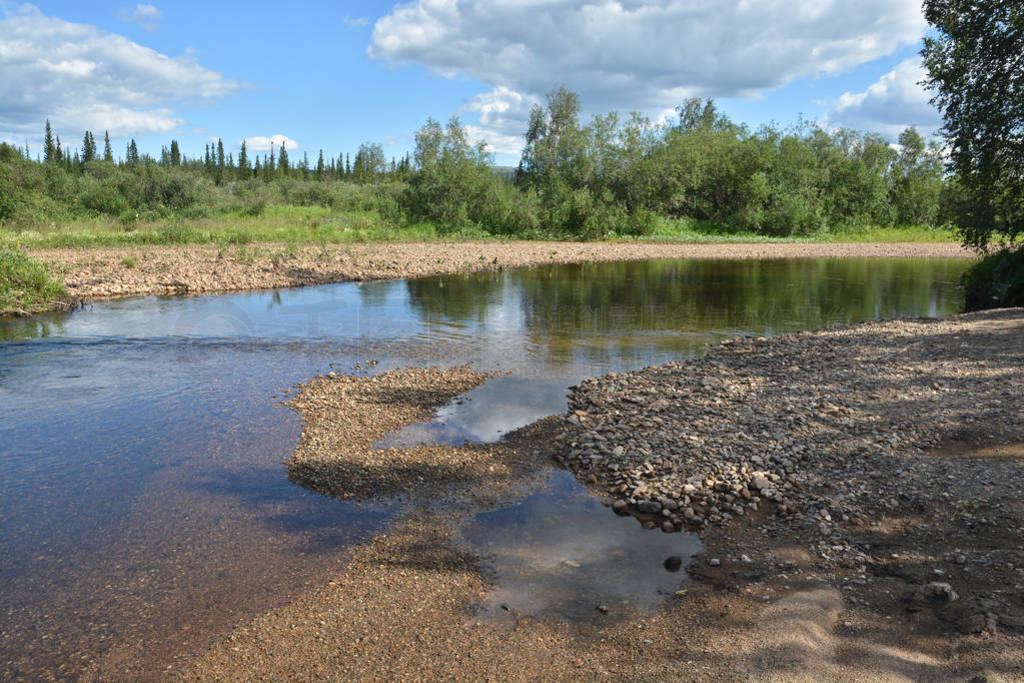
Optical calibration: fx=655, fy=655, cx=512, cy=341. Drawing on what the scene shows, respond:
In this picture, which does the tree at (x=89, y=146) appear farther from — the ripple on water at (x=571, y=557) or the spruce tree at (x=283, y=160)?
the ripple on water at (x=571, y=557)

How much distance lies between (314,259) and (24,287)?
12092mm

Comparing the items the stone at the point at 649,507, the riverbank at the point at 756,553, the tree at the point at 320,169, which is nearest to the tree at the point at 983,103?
the riverbank at the point at 756,553

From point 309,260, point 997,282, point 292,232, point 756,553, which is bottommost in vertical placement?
point 756,553

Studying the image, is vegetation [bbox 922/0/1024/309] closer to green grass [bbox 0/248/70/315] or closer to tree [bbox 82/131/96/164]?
green grass [bbox 0/248/70/315]

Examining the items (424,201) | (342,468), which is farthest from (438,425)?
(424,201)

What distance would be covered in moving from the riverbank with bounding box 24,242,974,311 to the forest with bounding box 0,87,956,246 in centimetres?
605

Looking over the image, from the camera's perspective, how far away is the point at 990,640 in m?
4.64

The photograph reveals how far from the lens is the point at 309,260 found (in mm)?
30219

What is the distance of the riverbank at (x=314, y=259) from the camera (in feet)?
80.5

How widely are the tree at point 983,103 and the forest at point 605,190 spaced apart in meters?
29.8

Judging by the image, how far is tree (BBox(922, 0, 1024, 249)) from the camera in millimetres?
17219

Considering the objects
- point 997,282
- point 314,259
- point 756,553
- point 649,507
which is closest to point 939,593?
point 756,553

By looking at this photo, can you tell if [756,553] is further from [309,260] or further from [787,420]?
[309,260]

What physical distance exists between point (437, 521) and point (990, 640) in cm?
504
